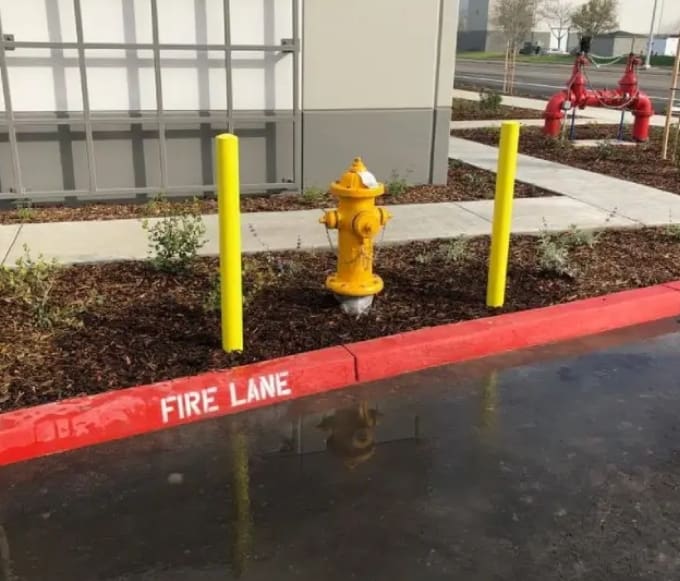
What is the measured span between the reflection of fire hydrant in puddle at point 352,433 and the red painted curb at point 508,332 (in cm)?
38

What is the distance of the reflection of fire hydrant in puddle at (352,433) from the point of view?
358 cm

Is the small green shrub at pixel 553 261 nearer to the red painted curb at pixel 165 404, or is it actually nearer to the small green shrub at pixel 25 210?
the red painted curb at pixel 165 404

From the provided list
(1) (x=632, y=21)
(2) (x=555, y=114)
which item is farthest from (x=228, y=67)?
(1) (x=632, y=21)

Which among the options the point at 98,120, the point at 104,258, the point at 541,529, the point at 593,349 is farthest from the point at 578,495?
the point at 98,120

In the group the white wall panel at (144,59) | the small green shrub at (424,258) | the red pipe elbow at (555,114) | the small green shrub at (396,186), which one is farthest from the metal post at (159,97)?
the red pipe elbow at (555,114)

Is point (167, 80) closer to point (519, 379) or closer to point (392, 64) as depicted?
point (392, 64)

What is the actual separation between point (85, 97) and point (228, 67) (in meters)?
1.39

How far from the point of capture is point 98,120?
7480 mm

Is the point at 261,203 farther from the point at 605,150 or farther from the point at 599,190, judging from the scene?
the point at 605,150

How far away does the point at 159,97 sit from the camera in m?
7.49

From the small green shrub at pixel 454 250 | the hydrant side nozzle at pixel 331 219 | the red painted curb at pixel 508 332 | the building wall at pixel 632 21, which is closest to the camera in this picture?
the red painted curb at pixel 508 332

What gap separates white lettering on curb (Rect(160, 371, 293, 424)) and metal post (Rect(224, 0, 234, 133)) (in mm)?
4322

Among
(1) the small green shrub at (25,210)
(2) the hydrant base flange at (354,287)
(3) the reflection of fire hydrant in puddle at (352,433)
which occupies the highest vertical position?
(2) the hydrant base flange at (354,287)


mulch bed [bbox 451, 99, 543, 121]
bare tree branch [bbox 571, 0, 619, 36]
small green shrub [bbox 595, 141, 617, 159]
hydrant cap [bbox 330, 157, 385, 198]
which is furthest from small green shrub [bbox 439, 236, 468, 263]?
bare tree branch [bbox 571, 0, 619, 36]
